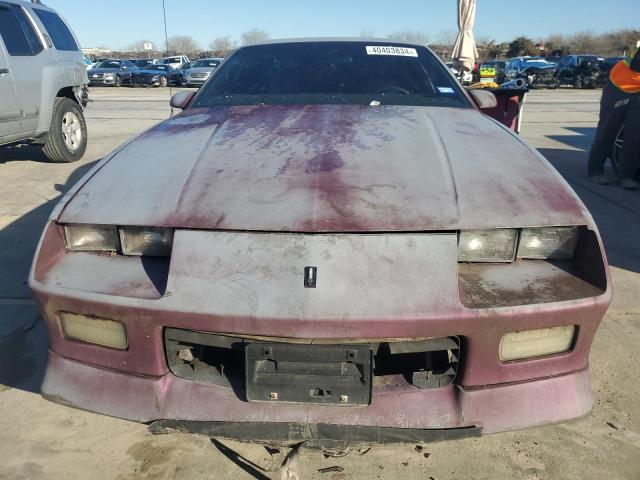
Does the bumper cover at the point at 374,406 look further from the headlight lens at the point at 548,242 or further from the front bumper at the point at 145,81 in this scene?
the front bumper at the point at 145,81

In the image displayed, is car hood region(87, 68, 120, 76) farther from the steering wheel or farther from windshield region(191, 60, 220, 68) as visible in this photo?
the steering wheel

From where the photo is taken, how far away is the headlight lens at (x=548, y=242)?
183cm

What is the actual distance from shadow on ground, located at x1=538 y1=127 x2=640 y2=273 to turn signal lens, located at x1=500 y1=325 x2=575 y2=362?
237 cm

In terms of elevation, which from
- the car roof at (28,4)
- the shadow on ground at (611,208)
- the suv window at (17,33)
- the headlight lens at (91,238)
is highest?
the car roof at (28,4)

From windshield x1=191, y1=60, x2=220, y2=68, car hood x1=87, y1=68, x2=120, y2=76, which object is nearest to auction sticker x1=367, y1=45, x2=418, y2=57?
windshield x1=191, y1=60, x2=220, y2=68

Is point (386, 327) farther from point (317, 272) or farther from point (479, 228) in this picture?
point (479, 228)

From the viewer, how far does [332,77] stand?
303 cm

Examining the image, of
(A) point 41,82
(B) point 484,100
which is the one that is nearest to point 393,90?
(B) point 484,100

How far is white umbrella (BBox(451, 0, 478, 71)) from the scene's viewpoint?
10453mm

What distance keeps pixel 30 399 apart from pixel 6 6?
5802 millimetres

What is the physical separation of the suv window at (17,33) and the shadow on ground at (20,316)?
2.65 meters

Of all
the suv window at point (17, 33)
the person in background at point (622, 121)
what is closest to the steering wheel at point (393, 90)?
the person in background at point (622, 121)

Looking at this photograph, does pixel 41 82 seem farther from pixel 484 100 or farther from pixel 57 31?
pixel 484 100

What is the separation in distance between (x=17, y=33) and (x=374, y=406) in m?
6.75
